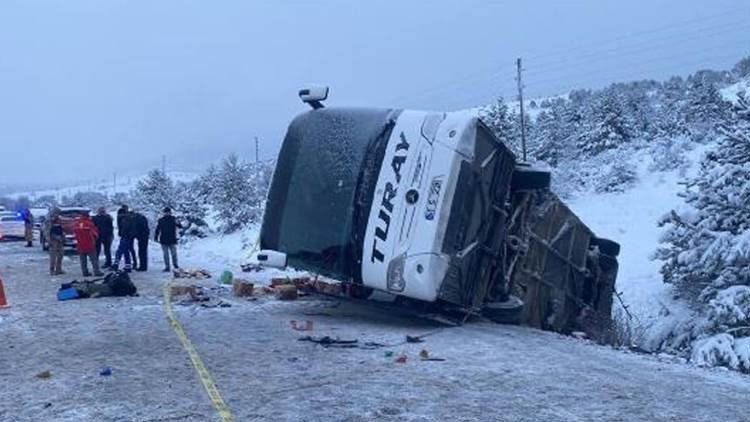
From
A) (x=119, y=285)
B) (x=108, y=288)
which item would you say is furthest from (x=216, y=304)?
(x=108, y=288)

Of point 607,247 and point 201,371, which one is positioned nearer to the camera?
point 201,371

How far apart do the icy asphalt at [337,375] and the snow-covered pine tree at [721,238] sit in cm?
476

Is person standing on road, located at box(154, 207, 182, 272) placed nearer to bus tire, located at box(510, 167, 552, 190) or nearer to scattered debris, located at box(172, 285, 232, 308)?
scattered debris, located at box(172, 285, 232, 308)

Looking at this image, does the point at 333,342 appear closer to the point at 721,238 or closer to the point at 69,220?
the point at 721,238

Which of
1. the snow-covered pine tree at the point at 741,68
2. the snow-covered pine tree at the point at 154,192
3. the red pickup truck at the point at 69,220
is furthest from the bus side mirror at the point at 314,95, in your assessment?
the snow-covered pine tree at the point at 741,68

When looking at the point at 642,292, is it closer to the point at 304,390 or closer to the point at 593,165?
the point at 304,390

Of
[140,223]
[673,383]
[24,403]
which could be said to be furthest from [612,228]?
[24,403]

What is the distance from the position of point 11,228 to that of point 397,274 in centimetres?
3494

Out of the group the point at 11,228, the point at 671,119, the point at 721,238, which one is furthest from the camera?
the point at 671,119

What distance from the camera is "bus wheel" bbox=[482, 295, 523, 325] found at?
10.3m

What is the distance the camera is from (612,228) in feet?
91.8

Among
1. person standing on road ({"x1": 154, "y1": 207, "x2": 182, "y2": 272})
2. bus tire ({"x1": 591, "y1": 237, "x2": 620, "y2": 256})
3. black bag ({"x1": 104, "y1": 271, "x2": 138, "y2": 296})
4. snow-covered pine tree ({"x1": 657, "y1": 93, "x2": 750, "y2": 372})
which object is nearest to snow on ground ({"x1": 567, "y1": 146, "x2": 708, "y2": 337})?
snow-covered pine tree ({"x1": 657, "y1": 93, "x2": 750, "y2": 372})

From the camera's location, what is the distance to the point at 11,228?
3944cm

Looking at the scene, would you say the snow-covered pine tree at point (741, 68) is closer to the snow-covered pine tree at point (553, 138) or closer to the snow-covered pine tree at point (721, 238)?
the snow-covered pine tree at point (553, 138)
